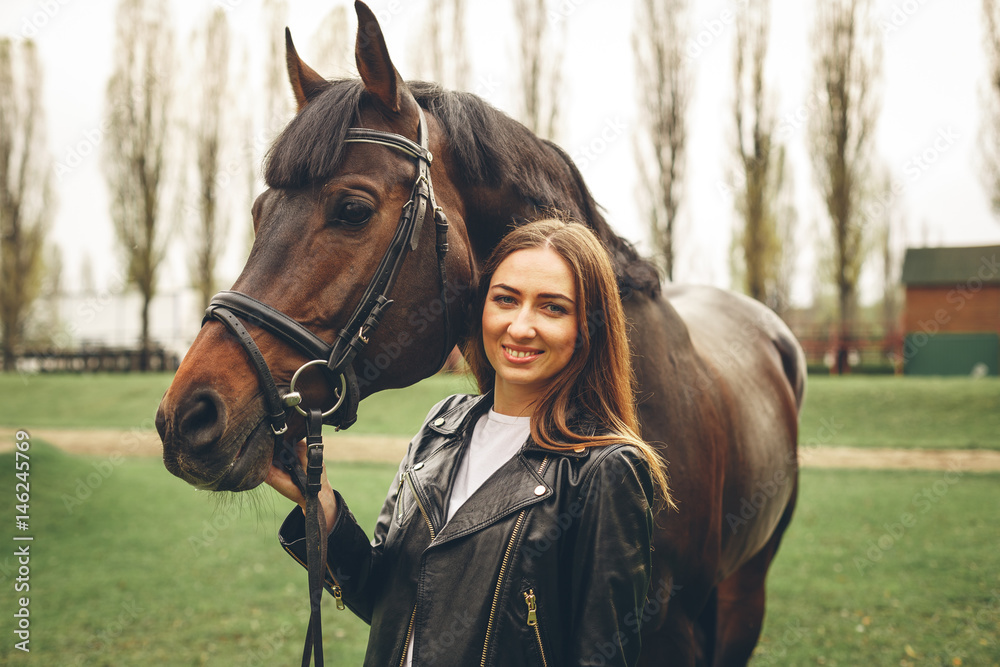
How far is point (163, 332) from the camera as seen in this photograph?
32250 mm

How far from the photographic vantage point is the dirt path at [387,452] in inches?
436

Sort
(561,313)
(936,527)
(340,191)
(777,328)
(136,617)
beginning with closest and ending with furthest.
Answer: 1. (561,313)
2. (340,191)
3. (777,328)
4. (136,617)
5. (936,527)

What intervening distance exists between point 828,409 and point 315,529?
609 inches

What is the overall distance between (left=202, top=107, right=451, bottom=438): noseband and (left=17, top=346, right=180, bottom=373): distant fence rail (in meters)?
27.7

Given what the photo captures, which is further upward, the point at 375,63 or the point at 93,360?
the point at 375,63

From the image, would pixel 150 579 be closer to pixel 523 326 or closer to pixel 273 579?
pixel 273 579

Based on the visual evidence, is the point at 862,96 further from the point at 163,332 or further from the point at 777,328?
the point at 163,332

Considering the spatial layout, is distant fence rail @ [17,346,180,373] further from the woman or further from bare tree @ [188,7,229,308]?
the woman

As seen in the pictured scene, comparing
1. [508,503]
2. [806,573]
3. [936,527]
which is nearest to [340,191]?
[508,503]

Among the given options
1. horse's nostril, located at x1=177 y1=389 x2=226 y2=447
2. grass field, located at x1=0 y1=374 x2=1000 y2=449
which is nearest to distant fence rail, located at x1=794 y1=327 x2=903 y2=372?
grass field, located at x1=0 y1=374 x2=1000 y2=449

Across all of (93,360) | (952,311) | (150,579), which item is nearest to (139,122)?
(93,360)

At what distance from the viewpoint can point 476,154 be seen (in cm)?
192

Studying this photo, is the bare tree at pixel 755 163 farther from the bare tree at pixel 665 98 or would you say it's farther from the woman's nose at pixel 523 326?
the woman's nose at pixel 523 326

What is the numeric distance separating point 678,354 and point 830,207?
65.6 ft
